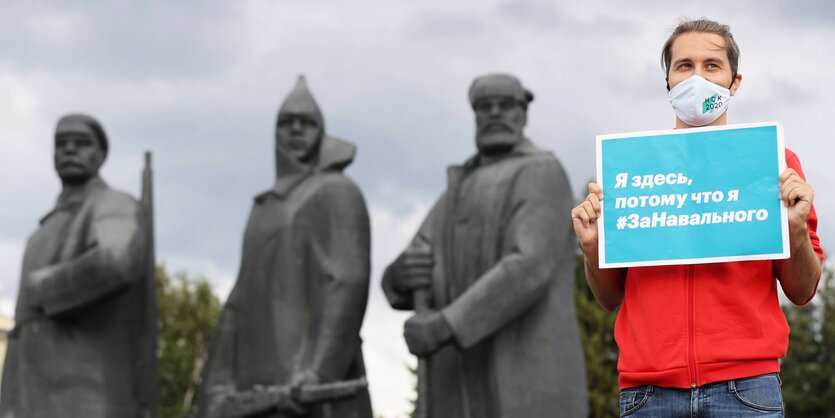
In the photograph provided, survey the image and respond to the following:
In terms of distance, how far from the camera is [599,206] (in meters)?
3.22

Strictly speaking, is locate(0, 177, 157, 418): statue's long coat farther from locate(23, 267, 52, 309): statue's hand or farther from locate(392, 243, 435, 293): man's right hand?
locate(392, 243, 435, 293): man's right hand

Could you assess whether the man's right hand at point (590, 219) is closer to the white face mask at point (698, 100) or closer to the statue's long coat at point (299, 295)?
the white face mask at point (698, 100)

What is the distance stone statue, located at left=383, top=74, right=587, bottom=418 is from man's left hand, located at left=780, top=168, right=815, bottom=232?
484 cm

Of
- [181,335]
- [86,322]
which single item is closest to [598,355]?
[181,335]

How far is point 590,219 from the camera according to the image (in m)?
3.21

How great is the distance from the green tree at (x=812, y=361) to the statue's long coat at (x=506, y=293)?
21756mm

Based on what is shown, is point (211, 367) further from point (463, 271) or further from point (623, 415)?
point (623, 415)

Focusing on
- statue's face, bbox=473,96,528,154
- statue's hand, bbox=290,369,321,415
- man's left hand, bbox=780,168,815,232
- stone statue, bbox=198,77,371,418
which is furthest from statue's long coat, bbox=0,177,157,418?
man's left hand, bbox=780,168,815,232

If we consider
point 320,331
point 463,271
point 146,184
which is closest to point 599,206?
point 463,271

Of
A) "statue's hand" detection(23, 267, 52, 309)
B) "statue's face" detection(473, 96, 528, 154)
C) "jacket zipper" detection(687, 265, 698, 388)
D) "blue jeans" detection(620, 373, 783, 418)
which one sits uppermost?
"statue's face" detection(473, 96, 528, 154)

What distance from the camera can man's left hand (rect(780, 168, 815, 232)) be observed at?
3.06 meters

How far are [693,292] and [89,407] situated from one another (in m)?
7.29

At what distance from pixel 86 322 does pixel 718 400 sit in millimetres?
7445

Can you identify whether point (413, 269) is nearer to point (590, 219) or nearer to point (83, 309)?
point (83, 309)
